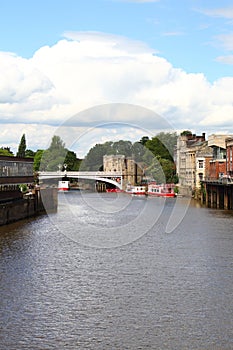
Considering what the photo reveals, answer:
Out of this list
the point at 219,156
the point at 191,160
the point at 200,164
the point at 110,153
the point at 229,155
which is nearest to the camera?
the point at 229,155

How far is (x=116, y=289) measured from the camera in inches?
1241

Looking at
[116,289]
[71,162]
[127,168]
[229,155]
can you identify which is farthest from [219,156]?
[71,162]

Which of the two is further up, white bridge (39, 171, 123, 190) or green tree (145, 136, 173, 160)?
green tree (145, 136, 173, 160)

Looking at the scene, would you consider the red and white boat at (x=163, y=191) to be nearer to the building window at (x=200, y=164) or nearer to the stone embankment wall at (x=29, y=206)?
the building window at (x=200, y=164)

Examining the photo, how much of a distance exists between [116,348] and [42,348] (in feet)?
8.67

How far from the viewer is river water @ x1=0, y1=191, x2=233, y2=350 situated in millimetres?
24281

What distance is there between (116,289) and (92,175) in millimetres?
120491

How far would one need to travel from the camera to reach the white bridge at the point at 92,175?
477 ft

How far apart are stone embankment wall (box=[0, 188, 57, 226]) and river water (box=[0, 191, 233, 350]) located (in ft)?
21.8

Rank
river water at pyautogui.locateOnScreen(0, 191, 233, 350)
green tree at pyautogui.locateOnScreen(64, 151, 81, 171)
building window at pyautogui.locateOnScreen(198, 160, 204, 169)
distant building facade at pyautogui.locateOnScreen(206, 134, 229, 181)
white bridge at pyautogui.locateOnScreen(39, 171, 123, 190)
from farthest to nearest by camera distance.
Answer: green tree at pyautogui.locateOnScreen(64, 151, 81, 171)
white bridge at pyautogui.locateOnScreen(39, 171, 123, 190)
building window at pyautogui.locateOnScreen(198, 160, 204, 169)
distant building facade at pyautogui.locateOnScreen(206, 134, 229, 181)
river water at pyautogui.locateOnScreen(0, 191, 233, 350)

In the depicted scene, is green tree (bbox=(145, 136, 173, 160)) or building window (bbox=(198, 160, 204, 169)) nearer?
building window (bbox=(198, 160, 204, 169))

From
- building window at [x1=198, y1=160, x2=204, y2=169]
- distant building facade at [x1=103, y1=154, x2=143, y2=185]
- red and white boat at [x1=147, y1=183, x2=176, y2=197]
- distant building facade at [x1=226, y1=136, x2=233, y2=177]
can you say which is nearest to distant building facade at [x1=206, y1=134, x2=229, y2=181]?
distant building facade at [x1=226, y1=136, x2=233, y2=177]

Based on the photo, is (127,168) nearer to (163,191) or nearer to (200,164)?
(163,191)

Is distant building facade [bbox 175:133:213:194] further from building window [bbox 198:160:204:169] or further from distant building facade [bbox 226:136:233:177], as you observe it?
distant building facade [bbox 226:136:233:177]
